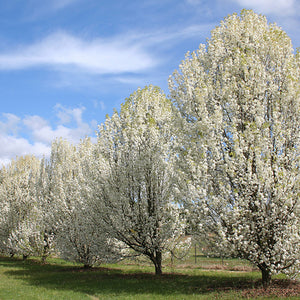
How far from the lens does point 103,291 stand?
1443 cm

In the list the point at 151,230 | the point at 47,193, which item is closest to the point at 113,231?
the point at 151,230

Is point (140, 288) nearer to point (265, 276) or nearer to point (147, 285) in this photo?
point (147, 285)

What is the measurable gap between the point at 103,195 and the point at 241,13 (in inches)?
531

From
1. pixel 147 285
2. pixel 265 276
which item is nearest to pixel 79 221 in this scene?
pixel 147 285

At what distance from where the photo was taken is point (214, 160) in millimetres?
12625

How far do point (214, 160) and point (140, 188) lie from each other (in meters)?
5.65

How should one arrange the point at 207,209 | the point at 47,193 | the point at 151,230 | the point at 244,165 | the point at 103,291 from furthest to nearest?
the point at 47,193, the point at 151,230, the point at 103,291, the point at 244,165, the point at 207,209

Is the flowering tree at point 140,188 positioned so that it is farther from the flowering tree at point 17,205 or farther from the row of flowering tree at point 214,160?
the flowering tree at point 17,205

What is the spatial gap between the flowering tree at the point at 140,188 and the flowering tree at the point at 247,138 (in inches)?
95.0

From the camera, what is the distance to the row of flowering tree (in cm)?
1188

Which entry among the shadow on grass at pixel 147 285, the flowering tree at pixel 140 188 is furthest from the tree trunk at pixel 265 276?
the flowering tree at pixel 140 188

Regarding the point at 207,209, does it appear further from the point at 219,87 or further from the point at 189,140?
the point at 219,87

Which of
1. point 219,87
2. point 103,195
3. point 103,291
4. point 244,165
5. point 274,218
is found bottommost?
point 103,291

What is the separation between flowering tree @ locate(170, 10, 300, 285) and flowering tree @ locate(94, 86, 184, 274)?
7.92 feet
